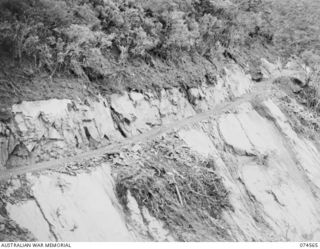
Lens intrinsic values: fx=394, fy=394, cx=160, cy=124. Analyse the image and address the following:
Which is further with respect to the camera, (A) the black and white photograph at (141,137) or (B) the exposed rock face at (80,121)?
(B) the exposed rock face at (80,121)

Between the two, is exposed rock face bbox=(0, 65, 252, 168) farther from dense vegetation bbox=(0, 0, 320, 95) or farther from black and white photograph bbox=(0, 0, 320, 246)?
dense vegetation bbox=(0, 0, 320, 95)

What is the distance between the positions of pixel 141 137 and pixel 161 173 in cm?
200

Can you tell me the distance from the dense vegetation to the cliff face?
1.38 metres

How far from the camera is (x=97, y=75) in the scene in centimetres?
1459

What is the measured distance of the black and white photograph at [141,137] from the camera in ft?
35.2

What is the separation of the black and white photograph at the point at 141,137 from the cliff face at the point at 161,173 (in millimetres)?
40

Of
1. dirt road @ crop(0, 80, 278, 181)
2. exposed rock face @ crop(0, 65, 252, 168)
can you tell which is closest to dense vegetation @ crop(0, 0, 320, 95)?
exposed rock face @ crop(0, 65, 252, 168)

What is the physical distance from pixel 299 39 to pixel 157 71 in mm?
17539

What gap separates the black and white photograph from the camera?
10.7m

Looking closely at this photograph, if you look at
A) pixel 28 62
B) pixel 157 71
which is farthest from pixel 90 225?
pixel 157 71

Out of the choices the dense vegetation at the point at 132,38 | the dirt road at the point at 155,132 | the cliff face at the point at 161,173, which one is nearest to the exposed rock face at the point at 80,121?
the cliff face at the point at 161,173

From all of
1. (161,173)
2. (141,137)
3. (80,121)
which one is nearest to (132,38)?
(141,137)

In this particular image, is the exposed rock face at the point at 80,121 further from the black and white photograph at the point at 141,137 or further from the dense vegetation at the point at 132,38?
the dense vegetation at the point at 132,38

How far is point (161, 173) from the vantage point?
1282 cm
